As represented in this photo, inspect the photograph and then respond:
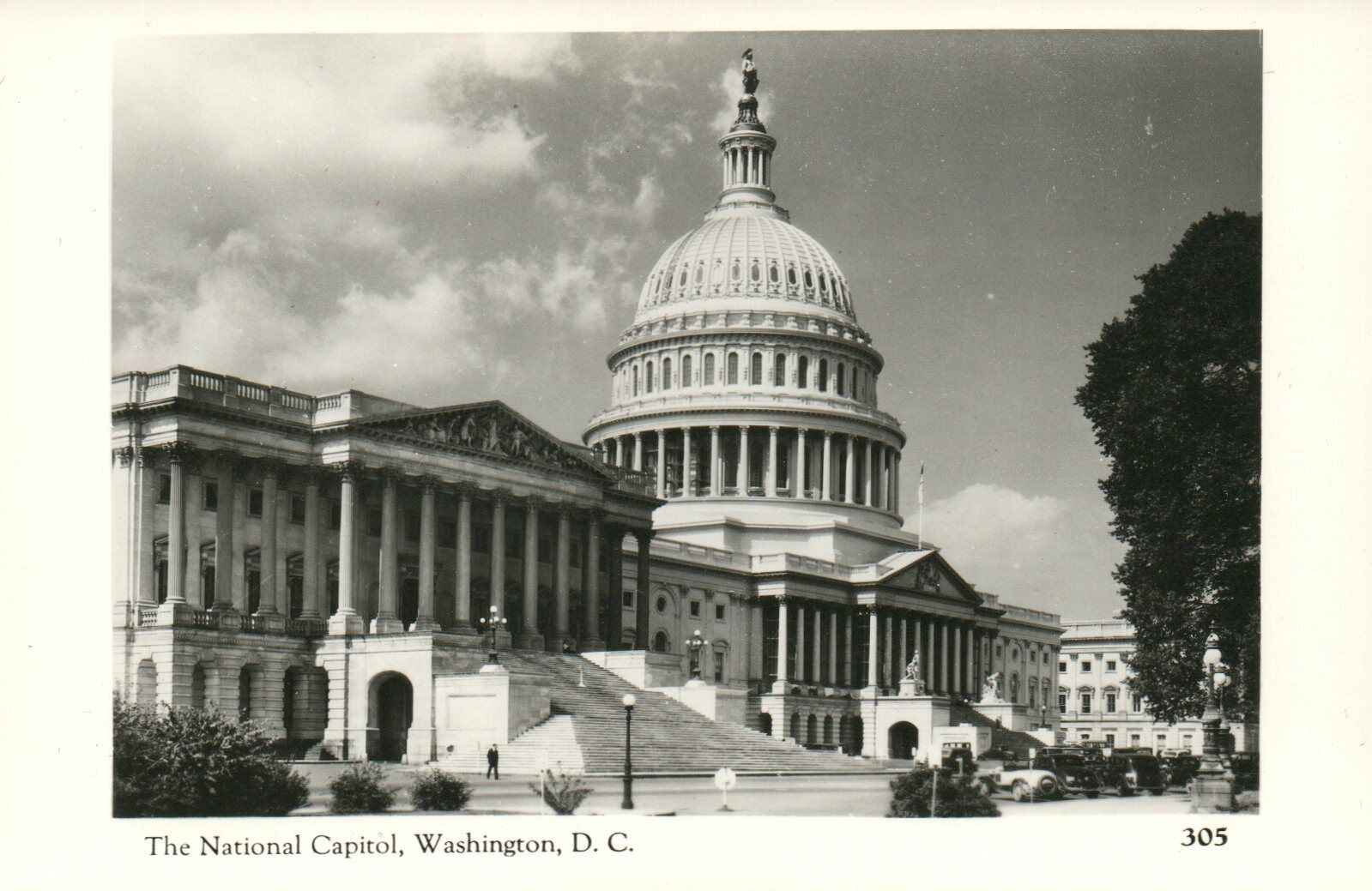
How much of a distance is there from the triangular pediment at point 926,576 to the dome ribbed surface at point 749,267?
1849cm

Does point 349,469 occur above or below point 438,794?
above

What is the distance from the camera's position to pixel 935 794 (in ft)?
118

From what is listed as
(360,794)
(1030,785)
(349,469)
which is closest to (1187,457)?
(1030,785)

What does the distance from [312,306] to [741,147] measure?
69.0 m

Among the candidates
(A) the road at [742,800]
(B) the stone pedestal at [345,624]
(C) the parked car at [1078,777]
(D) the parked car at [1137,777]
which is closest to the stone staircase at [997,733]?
(B) the stone pedestal at [345,624]

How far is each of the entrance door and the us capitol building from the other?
0.11 m

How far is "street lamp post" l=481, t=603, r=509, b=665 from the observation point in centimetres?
6125

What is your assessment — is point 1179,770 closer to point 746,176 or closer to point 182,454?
point 182,454

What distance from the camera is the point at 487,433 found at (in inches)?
2817

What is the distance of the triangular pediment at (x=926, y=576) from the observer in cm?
11056

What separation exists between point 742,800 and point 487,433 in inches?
1129

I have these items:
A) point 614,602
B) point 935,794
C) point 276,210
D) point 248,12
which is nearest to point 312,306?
point 276,210

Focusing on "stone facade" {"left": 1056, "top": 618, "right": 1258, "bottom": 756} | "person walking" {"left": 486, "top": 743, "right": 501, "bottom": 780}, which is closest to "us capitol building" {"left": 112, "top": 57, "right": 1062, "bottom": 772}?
"person walking" {"left": 486, "top": 743, "right": 501, "bottom": 780}

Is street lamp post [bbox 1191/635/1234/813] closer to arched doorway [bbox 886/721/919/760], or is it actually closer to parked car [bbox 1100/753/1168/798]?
parked car [bbox 1100/753/1168/798]
